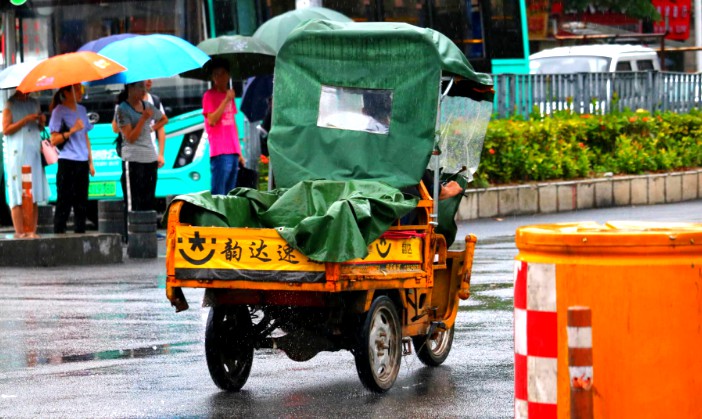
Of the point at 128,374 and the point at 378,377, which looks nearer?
the point at 378,377

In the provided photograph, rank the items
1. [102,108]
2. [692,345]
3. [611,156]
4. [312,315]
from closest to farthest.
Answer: [692,345]
[312,315]
[102,108]
[611,156]

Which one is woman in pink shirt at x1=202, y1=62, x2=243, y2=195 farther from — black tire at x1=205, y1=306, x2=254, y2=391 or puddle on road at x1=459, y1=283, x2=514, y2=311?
black tire at x1=205, y1=306, x2=254, y2=391

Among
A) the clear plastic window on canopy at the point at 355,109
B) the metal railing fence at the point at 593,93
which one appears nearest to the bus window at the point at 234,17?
the metal railing fence at the point at 593,93

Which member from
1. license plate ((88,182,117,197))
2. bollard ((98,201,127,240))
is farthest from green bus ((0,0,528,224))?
bollard ((98,201,127,240))

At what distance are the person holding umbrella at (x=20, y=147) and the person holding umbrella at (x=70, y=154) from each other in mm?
226

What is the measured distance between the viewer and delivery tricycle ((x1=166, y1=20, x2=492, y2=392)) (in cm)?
762

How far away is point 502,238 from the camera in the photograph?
54.5 ft

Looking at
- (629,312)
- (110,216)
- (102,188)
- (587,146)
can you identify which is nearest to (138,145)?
(110,216)

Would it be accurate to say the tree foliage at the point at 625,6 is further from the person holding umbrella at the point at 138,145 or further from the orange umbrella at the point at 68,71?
the orange umbrella at the point at 68,71

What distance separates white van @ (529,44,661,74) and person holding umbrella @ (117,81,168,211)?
13.6 meters

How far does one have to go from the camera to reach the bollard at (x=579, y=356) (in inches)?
169

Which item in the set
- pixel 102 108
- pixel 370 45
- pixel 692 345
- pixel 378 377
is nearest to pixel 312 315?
pixel 378 377

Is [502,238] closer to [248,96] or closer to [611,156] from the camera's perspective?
[248,96]

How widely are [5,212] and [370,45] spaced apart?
13.0 meters
